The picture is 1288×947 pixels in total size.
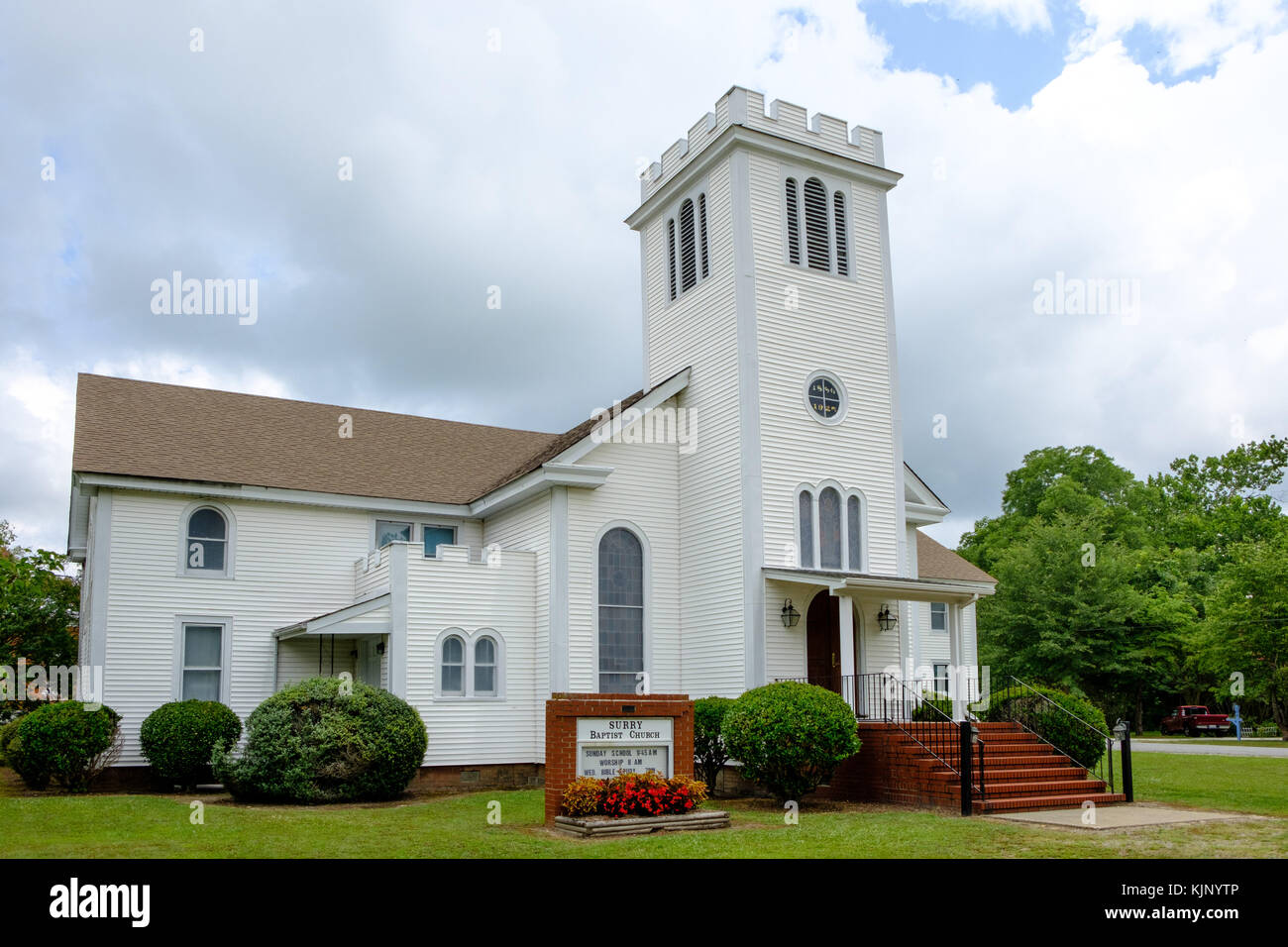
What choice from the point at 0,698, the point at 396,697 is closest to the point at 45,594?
the point at 0,698

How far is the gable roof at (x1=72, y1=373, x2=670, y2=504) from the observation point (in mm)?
21859

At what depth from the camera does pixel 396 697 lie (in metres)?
18.1

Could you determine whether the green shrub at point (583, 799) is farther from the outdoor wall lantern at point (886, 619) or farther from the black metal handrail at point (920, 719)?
the outdoor wall lantern at point (886, 619)

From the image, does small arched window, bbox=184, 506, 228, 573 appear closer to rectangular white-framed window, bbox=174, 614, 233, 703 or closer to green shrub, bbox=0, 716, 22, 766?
rectangular white-framed window, bbox=174, 614, 233, 703

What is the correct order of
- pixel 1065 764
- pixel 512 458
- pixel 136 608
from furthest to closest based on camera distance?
pixel 512 458 → pixel 136 608 → pixel 1065 764

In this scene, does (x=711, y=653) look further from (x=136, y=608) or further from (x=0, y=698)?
(x=0, y=698)

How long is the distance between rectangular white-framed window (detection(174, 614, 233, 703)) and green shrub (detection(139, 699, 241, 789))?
4.95ft

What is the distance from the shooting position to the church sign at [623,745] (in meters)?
14.0

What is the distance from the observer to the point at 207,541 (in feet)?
71.2

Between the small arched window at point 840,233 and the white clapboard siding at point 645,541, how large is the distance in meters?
4.62

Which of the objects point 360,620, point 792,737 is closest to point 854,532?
point 792,737

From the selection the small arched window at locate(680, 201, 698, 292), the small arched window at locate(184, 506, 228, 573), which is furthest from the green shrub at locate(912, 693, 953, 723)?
the small arched window at locate(184, 506, 228, 573)
